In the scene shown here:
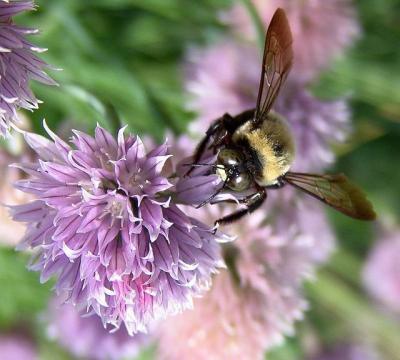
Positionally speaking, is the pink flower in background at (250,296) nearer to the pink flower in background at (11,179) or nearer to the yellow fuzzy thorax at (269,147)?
the yellow fuzzy thorax at (269,147)

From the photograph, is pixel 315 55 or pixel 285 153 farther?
pixel 315 55

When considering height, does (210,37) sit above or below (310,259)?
above

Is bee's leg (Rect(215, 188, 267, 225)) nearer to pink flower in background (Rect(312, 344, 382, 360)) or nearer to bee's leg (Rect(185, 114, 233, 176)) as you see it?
bee's leg (Rect(185, 114, 233, 176))

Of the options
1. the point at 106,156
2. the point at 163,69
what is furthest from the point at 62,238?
the point at 163,69

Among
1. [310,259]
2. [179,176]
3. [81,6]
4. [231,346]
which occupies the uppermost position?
[179,176]

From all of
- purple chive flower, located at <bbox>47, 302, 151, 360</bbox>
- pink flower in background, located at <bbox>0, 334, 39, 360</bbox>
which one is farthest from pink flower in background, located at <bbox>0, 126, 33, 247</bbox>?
pink flower in background, located at <bbox>0, 334, 39, 360</bbox>

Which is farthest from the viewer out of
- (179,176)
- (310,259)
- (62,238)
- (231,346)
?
(310,259)

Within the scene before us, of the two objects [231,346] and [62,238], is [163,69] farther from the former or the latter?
[62,238]

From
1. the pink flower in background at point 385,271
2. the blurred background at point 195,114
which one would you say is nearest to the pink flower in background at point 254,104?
the blurred background at point 195,114
